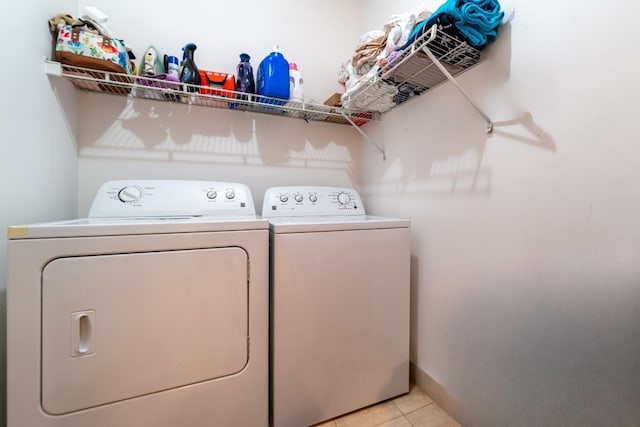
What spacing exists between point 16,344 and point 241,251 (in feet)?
2.30

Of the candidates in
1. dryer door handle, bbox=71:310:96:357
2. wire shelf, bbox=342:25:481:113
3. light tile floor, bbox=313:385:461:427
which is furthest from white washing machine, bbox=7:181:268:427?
wire shelf, bbox=342:25:481:113

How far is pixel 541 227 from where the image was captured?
827 millimetres

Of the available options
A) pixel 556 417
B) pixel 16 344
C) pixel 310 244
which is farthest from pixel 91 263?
pixel 556 417

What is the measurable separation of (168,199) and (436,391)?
1699mm

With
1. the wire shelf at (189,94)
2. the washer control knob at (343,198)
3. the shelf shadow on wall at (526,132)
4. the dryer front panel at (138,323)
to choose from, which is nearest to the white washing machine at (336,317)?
the dryer front panel at (138,323)

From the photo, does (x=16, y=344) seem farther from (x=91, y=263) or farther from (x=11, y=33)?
(x=11, y=33)

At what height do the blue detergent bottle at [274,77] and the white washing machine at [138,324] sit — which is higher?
the blue detergent bottle at [274,77]

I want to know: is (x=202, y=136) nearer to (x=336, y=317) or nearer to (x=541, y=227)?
(x=336, y=317)

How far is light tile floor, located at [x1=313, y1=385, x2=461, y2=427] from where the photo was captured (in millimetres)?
1117

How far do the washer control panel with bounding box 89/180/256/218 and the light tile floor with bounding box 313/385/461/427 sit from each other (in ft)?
3.77

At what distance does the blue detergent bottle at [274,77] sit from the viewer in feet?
4.65

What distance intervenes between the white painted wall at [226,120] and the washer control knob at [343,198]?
287 millimetres

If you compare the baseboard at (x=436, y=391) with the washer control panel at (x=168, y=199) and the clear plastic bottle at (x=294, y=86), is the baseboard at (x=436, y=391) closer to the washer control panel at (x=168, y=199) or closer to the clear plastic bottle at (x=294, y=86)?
the washer control panel at (x=168, y=199)

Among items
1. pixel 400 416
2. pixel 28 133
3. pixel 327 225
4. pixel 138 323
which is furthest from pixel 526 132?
pixel 28 133
